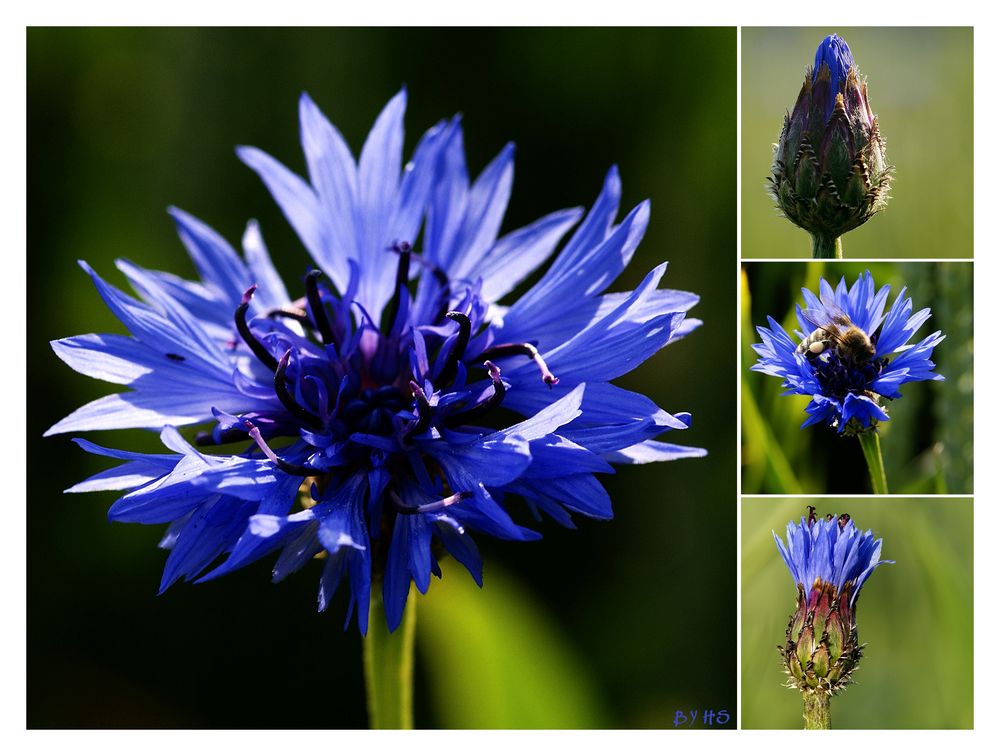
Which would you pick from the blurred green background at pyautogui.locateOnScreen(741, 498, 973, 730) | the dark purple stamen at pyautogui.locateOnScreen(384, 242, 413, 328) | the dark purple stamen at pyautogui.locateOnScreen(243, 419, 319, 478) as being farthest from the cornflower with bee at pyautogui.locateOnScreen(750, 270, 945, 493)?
the dark purple stamen at pyautogui.locateOnScreen(243, 419, 319, 478)

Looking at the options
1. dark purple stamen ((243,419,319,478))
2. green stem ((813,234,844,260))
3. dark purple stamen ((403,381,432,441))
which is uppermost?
green stem ((813,234,844,260))

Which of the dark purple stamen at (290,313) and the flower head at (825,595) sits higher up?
the dark purple stamen at (290,313)

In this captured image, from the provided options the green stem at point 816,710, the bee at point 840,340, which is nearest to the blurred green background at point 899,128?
the bee at point 840,340

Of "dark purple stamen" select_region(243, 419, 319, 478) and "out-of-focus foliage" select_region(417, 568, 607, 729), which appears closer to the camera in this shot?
"dark purple stamen" select_region(243, 419, 319, 478)

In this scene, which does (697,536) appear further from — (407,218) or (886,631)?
(407,218)

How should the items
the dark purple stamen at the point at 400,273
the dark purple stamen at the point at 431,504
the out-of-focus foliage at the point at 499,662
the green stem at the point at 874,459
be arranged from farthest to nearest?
1. the out-of-focus foliage at the point at 499,662
2. the green stem at the point at 874,459
3. the dark purple stamen at the point at 400,273
4. the dark purple stamen at the point at 431,504

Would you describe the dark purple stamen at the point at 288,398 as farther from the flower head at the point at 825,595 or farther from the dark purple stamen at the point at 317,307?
the flower head at the point at 825,595

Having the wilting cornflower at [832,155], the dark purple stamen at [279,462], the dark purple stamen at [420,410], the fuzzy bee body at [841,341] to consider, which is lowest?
the dark purple stamen at [279,462]

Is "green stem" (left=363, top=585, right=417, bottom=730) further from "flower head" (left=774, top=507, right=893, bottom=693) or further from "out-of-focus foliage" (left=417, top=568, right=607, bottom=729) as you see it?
"flower head" (left=774, top=507, right=893, bottom=693)
